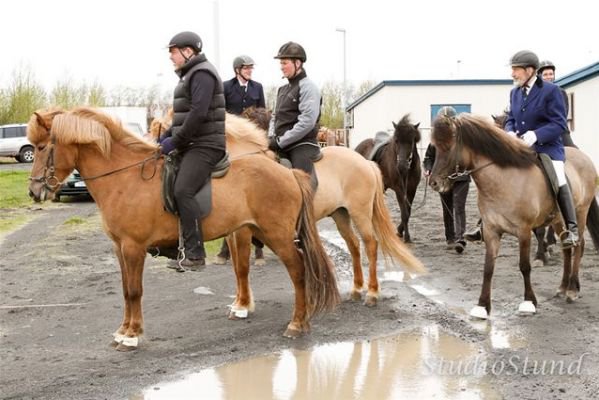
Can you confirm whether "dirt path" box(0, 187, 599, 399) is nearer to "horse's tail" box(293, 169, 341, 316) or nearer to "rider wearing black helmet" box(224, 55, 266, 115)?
"horse's tail" box(293, 169, 341, 316)

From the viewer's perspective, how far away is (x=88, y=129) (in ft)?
20.4

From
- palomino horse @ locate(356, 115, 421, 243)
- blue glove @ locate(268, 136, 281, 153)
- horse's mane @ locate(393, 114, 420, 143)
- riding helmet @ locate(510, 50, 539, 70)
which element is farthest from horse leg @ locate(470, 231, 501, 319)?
horse's mane @ locate(393, 114, 420, 143)

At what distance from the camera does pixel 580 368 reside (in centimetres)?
532

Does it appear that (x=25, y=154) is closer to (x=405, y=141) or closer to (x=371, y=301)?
(x=405, y=141)

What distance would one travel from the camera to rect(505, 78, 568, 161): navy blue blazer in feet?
24.1

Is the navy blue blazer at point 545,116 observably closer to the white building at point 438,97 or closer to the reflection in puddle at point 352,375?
the reflection in puddle at point 352,375

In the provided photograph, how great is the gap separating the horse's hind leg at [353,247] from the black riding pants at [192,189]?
238cm

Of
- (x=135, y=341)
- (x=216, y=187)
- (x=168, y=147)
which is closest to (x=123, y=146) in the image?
(x=168, y=147)

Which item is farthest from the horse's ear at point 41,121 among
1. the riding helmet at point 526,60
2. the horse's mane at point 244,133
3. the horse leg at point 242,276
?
the riding helmet at point 526,60

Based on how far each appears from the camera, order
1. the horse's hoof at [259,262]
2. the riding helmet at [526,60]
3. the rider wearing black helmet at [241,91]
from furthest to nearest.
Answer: the horse's hoof at [259,262] → the rider wearing black helmet at [241,91] → the riding helmet at [526,60]

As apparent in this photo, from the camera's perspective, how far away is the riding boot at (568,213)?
288 inches

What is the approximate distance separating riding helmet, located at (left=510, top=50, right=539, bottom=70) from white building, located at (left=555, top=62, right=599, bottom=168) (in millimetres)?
17014

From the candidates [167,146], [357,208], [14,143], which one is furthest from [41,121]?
[14,143]

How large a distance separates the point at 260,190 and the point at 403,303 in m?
2.26
